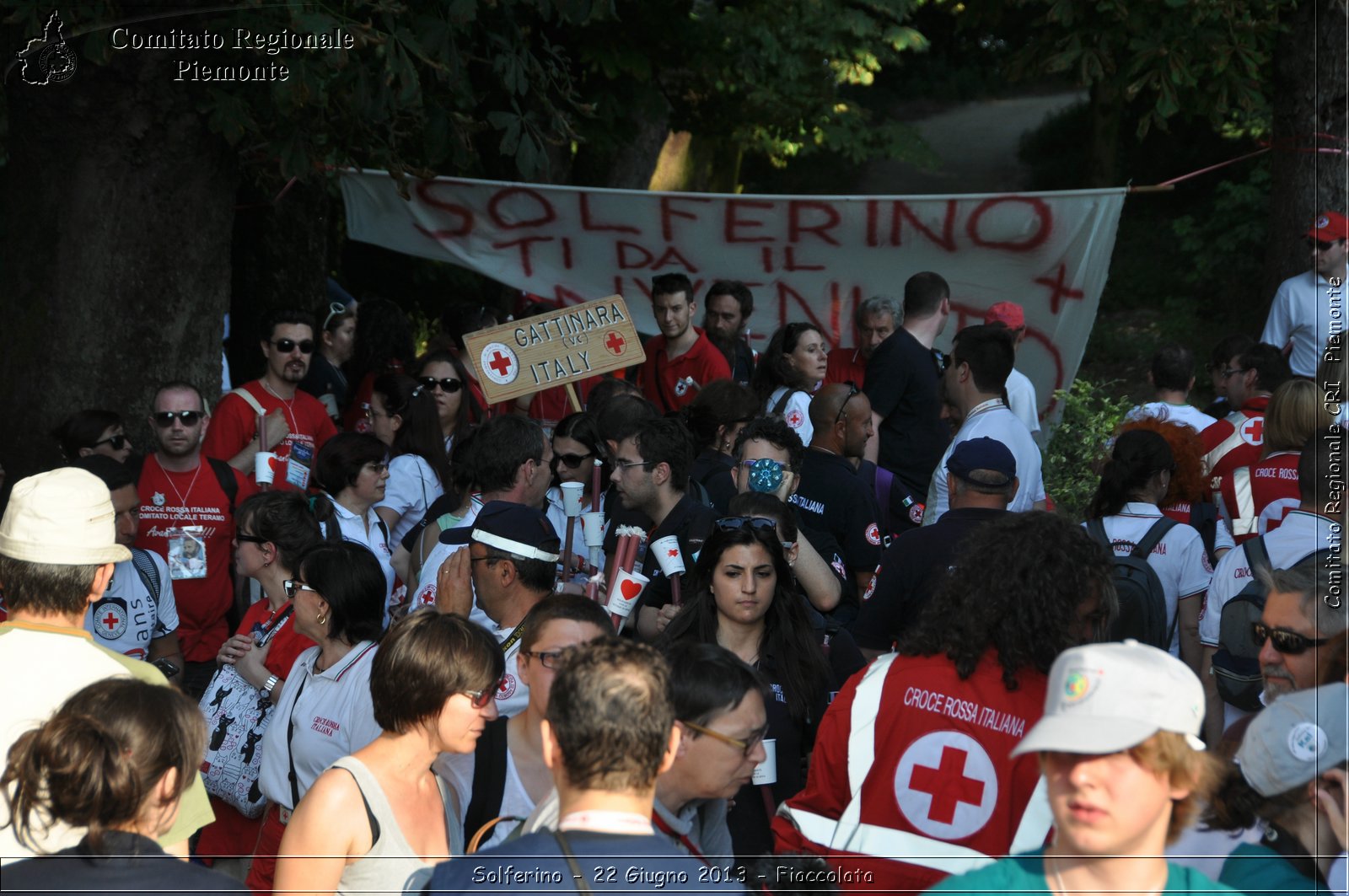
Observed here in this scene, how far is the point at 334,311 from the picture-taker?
9.86 meters

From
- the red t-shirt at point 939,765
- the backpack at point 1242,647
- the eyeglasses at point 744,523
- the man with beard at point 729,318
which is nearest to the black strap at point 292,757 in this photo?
the eyeglasses at point 744,523

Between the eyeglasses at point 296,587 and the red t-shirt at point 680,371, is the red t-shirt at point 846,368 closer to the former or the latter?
the red t-shirt at point 680,371

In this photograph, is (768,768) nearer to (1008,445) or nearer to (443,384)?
(1008,445)

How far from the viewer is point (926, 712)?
3234 millimetres

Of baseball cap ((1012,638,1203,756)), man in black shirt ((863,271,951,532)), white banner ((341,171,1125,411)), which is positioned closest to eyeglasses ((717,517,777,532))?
baseball cap ((1012,638,1203,756))

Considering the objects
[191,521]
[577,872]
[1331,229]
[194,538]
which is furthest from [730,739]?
[1331,229]

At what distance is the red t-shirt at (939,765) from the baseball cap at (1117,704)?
758 millimetres

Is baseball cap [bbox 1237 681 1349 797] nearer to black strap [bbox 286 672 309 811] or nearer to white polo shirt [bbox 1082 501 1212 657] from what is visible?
white polo shirt [bbox 1082 501 1212 657]

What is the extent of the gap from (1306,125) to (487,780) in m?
8.31

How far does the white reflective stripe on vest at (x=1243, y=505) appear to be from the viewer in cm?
571

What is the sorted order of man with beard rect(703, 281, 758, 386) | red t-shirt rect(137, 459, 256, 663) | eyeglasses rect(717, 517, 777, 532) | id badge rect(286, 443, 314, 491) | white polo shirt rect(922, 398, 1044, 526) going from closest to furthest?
1. eyeglasses rect(717, 517, 777, 532)
2. white polo shirt rect(922, 398, 1044, 526)
3. red t-shirt rect(137, 459, 256, 663)
4. id badge rect(286, 443, 314, 491)
5. man with beard rect(703, 281, 758, 386)

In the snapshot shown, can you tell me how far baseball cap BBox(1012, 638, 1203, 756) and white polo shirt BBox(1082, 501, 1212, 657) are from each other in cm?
277

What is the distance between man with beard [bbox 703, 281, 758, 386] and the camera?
27.7ft

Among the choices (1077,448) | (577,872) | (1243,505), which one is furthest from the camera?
(1077,448)
